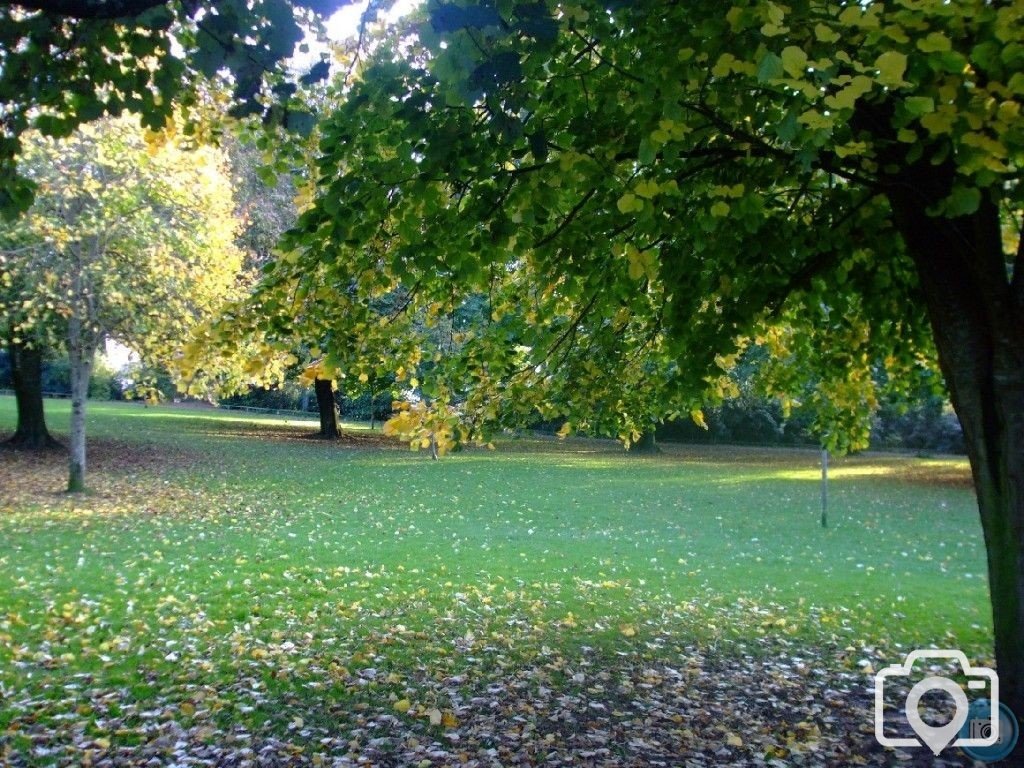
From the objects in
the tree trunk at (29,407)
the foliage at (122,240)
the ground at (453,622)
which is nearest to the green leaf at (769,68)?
the ground at (453,622)

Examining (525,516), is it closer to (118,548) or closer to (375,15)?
(118,548)

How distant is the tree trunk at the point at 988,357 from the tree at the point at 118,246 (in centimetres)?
1180

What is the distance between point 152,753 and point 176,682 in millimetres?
1265

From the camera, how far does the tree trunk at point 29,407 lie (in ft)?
69.8

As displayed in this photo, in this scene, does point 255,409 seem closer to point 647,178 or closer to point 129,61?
point 129,61

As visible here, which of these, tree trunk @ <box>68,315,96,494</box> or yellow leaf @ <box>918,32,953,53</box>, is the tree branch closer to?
yellow leaf @ <box>918,32,953,53</box>

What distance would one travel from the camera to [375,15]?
4.87m

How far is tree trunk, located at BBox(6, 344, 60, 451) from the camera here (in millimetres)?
21281

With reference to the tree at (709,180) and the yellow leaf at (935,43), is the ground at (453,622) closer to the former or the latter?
the tree at (709,180)

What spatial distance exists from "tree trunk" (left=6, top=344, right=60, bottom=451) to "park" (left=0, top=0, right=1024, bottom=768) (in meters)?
12.2

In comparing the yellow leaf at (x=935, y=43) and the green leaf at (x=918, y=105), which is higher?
the yellow leaf at (x=935, y=43)

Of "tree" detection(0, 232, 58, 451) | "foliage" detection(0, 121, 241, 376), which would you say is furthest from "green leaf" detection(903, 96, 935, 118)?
"tree" detection(0, 232, 58, 451)

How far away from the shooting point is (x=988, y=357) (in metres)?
4.53

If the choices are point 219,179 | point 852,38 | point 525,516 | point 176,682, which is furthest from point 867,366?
point 219,179
